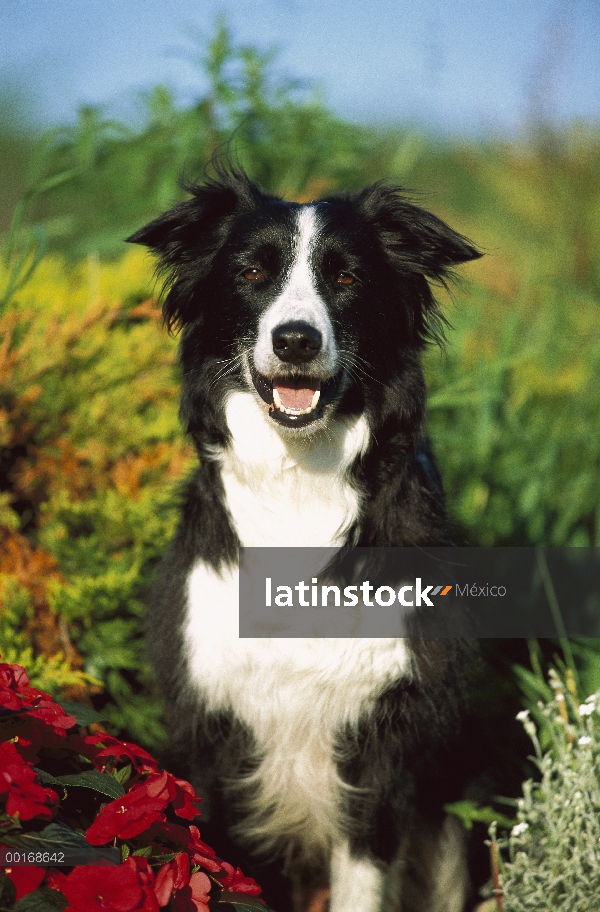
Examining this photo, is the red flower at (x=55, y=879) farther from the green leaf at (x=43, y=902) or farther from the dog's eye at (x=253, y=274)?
the dog's eye at (x=253, y=274)

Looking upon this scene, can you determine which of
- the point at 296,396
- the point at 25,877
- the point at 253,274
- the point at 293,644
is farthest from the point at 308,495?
the point at 25,877

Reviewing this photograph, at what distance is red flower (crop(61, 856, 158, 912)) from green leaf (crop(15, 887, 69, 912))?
0.7 inches

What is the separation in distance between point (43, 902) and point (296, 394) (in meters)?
1.41

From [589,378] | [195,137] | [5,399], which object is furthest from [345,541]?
[195,137]

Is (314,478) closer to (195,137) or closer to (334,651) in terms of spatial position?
→ (334,651)

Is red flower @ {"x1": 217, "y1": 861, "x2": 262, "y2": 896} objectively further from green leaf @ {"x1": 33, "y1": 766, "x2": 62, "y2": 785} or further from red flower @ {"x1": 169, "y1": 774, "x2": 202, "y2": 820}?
green leaf @ {"x1": 33, "y1": 766, "x2": 62, "y2": 785}

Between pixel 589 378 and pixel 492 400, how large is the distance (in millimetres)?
769

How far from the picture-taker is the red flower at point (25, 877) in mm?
1456

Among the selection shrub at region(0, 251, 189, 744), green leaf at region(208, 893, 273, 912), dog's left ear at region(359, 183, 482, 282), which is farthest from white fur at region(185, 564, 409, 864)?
dog's left ear at region(359, 183, 482, 282)

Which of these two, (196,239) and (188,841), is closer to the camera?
(188,841)

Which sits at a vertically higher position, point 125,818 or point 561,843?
point 125,818

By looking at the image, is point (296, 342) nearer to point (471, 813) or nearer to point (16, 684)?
point (16, 684)

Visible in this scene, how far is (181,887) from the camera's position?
61.8 inches

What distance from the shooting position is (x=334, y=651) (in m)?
2.39
